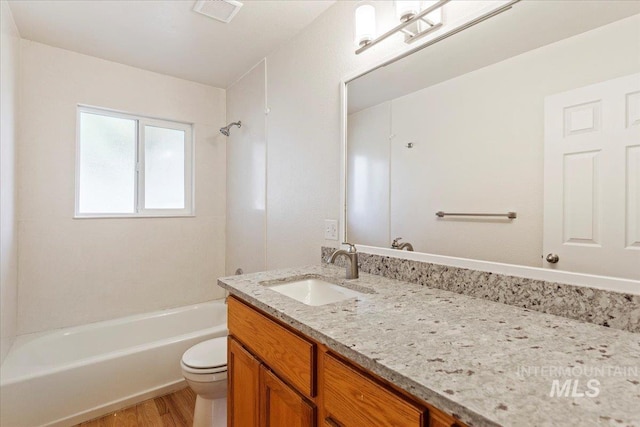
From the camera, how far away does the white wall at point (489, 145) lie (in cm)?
88

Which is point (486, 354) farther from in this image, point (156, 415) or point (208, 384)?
point (156, 415)

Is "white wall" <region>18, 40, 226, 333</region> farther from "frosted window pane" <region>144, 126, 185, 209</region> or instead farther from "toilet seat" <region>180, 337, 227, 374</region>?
"toilet seat" <region>180, 337, 227, 374</region>

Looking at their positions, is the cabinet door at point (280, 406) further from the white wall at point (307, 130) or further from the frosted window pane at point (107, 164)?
the frosted window pane at point (107, 164)

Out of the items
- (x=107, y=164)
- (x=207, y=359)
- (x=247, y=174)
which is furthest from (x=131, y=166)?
(x=207, y=359)

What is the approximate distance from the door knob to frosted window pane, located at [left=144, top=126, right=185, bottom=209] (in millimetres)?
2817

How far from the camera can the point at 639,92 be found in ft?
2.56

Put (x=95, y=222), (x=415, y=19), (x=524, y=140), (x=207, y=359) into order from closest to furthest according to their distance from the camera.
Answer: (x=524, y=140), (x=415, y=19), (x=207, y=359), (x=95, y=222)

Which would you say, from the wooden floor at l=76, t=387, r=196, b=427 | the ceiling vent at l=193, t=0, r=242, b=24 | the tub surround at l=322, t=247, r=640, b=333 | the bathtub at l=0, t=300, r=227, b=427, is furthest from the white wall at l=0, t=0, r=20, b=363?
the tub surround at l=322, t=247, r=640, b=333

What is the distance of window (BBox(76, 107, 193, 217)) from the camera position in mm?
2475

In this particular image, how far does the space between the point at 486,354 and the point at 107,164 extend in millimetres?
2964

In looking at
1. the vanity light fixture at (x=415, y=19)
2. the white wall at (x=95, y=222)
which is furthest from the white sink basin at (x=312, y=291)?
the white wall at (x=95, y=222)

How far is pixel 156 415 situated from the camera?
6.23 feet

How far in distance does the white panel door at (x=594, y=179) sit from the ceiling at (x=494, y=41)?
0.20 metres

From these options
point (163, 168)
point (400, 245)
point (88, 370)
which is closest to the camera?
point (400, 245)
